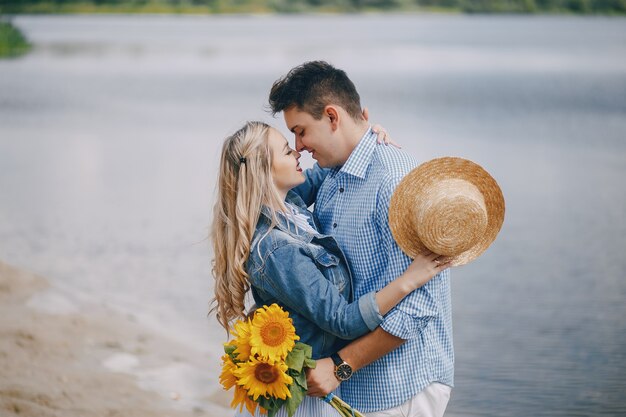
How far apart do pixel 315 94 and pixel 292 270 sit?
596 millimetres

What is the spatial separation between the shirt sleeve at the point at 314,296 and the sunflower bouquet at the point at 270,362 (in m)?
0.07

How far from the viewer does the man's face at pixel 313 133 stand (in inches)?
119

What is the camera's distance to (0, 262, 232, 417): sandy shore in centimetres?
492

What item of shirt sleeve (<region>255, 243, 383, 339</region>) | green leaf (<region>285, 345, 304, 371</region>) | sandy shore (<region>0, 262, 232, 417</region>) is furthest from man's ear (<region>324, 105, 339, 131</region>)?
sandy shore (<region>0, 262, 232, 417</region>)

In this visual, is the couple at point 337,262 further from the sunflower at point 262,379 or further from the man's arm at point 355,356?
the sunflower at point 262,379

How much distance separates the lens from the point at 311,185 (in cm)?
339

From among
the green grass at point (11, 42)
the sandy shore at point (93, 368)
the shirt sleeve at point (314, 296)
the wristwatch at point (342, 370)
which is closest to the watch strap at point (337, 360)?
the wristwatch at point (342, 370)

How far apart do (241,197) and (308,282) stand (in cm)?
34

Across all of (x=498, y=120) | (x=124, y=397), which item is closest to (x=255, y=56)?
(x=498, y=120)

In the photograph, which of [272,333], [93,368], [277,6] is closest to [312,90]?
[272,333]

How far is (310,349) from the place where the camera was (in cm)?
281

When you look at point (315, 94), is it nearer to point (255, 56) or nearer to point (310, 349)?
point (310, 349)

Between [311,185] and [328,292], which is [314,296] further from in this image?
[311,185]

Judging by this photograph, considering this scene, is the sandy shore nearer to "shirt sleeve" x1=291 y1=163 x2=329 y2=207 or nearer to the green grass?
"shirt sleeve" x1=291 y1=163 x2=329 y2=207
